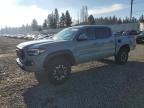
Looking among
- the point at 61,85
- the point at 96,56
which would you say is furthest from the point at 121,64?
the point at 61,85

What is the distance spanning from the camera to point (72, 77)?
7945 mm

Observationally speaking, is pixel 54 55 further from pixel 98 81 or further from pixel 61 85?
pixel 98 81

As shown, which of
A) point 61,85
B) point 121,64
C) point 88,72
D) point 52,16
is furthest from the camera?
point 52,16

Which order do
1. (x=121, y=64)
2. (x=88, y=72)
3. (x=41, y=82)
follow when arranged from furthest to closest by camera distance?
(x=121, y=64)
(x=88, y=72)
(x=41, y=82)

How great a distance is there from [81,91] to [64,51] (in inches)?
57.9

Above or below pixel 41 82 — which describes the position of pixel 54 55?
above

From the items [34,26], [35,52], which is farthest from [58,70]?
[34,26]

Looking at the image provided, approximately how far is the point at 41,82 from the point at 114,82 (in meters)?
2.53

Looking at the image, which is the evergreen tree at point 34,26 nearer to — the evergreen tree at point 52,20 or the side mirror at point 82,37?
the evergreen tree at point 52,20

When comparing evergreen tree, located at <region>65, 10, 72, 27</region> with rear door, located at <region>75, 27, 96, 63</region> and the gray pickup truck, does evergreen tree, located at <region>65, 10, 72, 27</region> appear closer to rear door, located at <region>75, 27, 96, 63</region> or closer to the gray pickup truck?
the gray pickup truck

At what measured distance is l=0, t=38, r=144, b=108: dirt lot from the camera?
546 centimetres

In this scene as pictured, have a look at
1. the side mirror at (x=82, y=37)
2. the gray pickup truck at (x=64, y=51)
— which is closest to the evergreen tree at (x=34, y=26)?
the gray pickup truck at (x=64, y=51)

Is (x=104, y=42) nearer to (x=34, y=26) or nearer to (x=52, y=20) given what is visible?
(x=52, y=20)

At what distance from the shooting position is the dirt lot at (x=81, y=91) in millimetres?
5455
